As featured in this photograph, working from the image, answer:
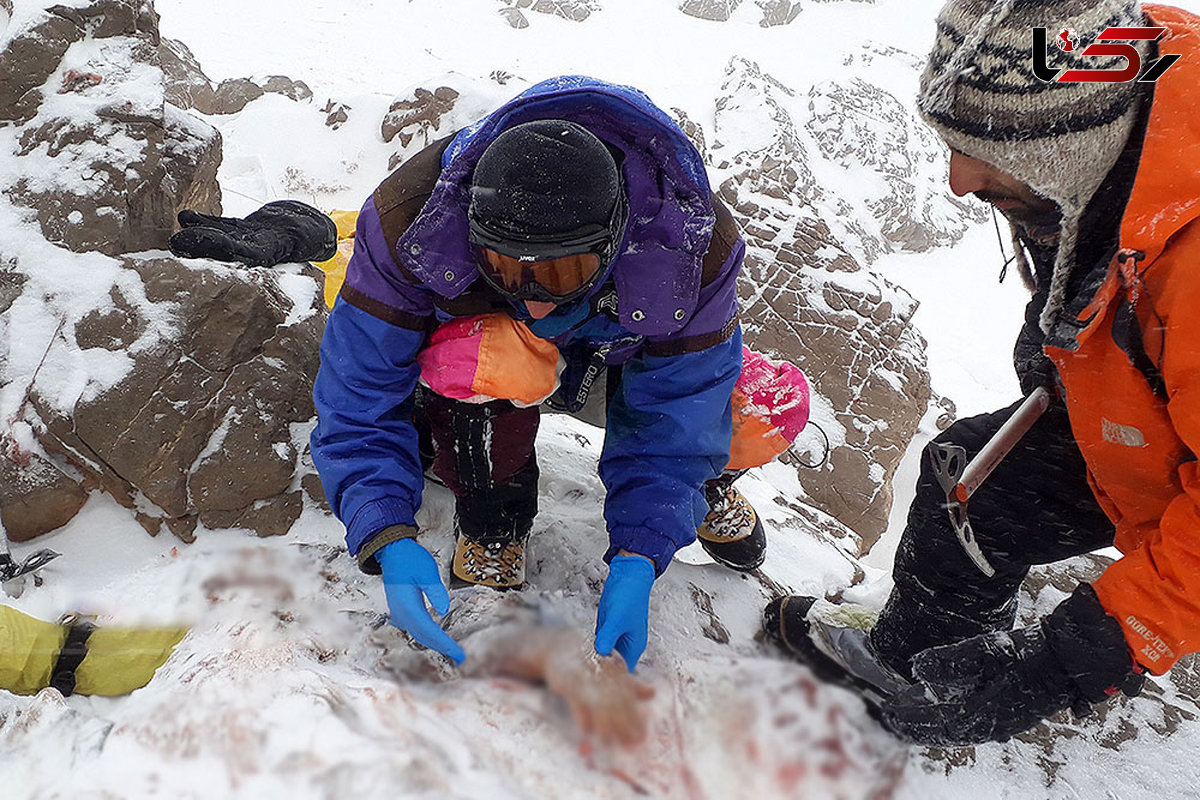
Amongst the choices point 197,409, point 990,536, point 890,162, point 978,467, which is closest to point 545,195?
point 978,467

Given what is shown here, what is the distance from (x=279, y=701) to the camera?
49.6 inches

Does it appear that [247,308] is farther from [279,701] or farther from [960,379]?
[960,379]

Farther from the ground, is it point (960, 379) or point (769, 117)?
point (769, 117)

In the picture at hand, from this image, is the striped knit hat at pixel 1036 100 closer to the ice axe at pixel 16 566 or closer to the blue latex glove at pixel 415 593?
the blue latex glove at pixel 415 593

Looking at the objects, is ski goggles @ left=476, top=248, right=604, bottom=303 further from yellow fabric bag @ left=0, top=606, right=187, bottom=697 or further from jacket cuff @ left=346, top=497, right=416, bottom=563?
yellow fabric bag @ left=0, top=606, right=187, bottom=697

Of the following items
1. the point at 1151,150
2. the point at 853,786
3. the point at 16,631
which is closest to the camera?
the point at 1151,150

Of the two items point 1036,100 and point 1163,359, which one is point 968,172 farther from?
point 1163,359

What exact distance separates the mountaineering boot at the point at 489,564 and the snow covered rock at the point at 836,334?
3.54 meters

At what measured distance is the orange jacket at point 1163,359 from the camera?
3.63 ft

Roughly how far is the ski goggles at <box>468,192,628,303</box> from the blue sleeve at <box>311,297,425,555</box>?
0.32 m

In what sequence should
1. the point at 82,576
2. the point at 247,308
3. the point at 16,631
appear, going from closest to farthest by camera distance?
1. the point at 16,631
2. the point at 82,576
3. the point at 247,308

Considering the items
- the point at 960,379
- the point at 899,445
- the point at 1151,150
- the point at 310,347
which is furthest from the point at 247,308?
the point at 960,379

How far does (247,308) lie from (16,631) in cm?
122

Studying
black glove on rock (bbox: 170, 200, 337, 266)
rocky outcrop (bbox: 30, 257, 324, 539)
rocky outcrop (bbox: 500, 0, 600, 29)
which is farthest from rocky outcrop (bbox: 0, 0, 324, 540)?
rocky outcrop (bbox: 500, 0, 600, 29)
